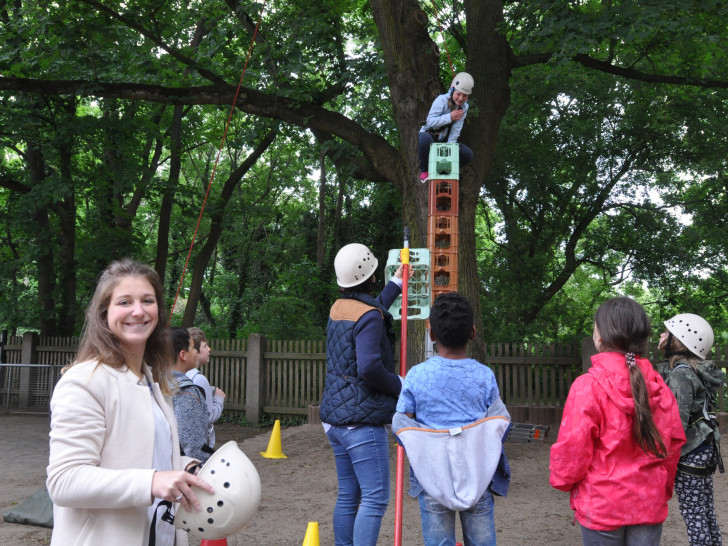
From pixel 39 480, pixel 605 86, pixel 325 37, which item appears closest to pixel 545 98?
pixel 605 86

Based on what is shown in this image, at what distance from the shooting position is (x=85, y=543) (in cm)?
186

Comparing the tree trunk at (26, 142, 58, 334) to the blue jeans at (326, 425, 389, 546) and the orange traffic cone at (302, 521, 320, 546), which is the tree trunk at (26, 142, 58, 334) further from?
the blue jeans at (326, 425, 389, 546)

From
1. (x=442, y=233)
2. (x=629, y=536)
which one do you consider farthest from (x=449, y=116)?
(x=629, y=536)

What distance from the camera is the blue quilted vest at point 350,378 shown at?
3.65m

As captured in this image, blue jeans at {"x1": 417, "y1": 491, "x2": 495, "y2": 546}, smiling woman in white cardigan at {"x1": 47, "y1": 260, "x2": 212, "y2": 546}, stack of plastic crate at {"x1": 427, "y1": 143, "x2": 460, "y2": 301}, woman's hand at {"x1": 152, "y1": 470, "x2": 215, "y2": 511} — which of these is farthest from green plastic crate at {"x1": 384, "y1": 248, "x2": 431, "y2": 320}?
woman's hand at {"x1": 152, "y1": 470, "x2": 215, "y2": 511}

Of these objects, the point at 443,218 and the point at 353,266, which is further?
the point at 443,218

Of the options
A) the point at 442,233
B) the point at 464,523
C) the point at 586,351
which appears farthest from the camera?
the point at 586,351

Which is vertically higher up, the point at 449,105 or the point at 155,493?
the point at 449,105

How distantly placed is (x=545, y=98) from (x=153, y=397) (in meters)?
11.9

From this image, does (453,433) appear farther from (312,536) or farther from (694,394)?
(312,536)

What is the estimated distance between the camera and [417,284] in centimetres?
486

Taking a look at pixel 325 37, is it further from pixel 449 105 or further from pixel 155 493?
pixel 155 493

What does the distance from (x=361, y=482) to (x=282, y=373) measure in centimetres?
915

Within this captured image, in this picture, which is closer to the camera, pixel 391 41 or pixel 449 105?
pixel 449 105
